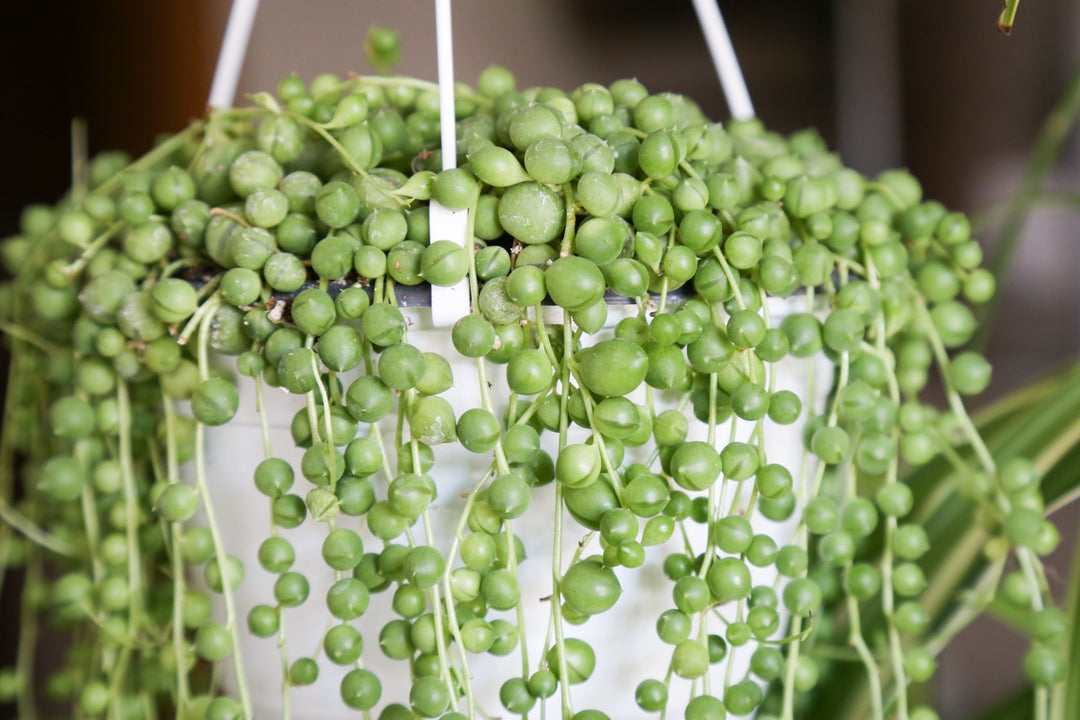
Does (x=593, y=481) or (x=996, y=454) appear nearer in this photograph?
(x=593, y=481)

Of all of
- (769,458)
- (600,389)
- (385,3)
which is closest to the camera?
(600,389)

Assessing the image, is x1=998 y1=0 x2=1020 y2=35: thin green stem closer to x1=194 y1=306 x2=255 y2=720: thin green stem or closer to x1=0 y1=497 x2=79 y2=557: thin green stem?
x1=194 y1=306 x2=255 y2=720: thin green stem

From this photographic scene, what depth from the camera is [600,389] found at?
1.12 ft

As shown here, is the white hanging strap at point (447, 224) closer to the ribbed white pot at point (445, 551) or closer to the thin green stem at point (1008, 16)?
the ribbed white pot at point (445, 551)

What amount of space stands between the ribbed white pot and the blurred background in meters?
0.81

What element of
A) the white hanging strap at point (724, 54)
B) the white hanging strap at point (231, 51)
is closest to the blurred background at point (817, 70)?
the white hanging strap at point (231, 51)

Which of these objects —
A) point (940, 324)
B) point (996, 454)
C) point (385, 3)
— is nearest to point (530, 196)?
point (940, 324)

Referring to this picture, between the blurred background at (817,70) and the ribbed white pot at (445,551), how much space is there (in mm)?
811

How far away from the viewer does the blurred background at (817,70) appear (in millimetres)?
1183

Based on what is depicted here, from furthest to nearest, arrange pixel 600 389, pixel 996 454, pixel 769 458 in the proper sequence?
pixel 996 454, pixel 769 458, pixel 600 389

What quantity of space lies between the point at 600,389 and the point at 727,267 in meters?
0.08

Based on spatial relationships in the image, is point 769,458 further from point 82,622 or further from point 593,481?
point 82,622


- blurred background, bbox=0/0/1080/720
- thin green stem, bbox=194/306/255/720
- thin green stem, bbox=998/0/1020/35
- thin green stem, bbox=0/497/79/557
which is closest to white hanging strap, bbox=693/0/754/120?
thin green stem, bbox=998/0/1020/35

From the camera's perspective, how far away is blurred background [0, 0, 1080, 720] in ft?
3.88
